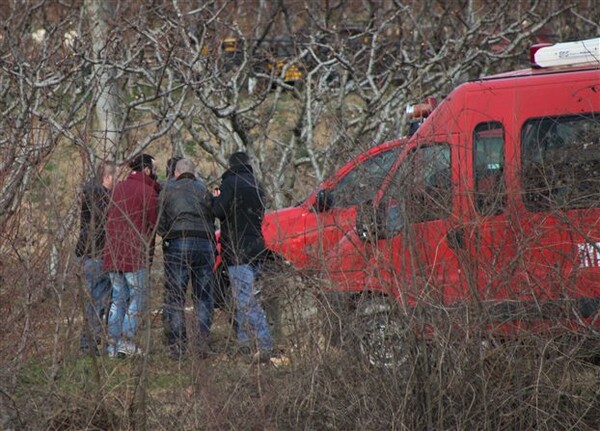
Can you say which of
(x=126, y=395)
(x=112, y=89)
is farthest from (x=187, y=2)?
(x=126, y=395)

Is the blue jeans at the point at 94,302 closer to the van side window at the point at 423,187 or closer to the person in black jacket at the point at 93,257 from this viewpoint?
the person in black jacket at the point at 93,257

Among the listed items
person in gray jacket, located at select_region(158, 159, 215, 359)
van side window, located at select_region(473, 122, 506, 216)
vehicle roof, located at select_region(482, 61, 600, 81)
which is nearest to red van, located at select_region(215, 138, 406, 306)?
person in gray jacket, located at select_region(158, 159, 215, 359)

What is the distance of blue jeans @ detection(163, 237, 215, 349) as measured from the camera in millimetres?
6723

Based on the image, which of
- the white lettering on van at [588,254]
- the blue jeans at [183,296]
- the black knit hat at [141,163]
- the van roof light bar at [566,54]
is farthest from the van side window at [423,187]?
the black knit hat at [141,163]

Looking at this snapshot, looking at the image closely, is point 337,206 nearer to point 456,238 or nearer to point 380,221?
point 380,221

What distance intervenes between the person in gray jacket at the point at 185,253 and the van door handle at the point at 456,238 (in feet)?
5.10

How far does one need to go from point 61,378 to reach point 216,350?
1.00 meters

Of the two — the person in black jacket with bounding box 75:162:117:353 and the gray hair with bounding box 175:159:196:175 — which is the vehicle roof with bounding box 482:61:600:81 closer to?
the gray hair with bounding box 175:159:196:175

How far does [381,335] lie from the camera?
620cm

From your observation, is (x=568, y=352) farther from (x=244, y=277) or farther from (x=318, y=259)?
(x=244, y=277)

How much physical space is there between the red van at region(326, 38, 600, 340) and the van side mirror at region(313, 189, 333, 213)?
0.34 meters

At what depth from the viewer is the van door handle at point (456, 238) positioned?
6.19 m

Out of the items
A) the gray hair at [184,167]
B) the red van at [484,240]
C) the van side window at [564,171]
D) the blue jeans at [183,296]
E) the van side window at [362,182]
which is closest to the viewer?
the red van at [484,240]

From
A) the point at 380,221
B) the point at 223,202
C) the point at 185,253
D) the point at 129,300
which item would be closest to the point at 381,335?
the point at 380,221
